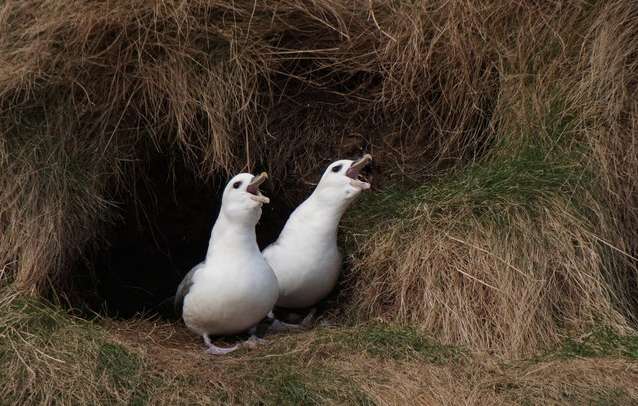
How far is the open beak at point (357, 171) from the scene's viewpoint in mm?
6168

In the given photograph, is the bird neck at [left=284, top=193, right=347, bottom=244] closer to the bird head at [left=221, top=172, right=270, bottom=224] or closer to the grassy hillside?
the grassy hillside

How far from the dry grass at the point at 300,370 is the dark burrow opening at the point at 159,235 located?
52.3 inches

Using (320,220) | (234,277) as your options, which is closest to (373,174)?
(320,220)

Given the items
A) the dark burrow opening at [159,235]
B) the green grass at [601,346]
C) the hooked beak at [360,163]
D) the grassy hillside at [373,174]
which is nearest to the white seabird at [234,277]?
the grassy hillside at [373,174]

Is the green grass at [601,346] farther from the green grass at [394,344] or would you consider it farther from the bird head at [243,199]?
the bird head at [243,199]

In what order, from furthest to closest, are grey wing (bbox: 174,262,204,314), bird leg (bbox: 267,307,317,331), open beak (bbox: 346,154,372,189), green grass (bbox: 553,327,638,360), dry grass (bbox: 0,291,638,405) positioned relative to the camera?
bird leg (bbox: 267,307,317,331) → open beak (bbox: 346,154,372,189) → grey wing (bbox: 174,262,204,314) → green grass (bbox: 553,327,638,360) → dry grass (bbox: 0,291,638,405)

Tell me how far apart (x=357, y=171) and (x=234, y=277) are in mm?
953

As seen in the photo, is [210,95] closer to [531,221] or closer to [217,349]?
[217,349]

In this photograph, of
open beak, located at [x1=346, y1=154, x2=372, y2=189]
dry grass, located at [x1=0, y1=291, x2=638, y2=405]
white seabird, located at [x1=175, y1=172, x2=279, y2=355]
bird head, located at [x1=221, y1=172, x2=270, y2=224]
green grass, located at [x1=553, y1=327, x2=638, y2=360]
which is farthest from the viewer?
open beak, located at [x1=346, y1=154, x2=372, y2=189]

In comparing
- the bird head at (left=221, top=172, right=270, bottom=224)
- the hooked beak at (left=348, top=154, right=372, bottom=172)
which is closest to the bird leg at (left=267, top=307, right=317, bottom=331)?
the bird head at (left=221, top=172, right=270, bottom=224)

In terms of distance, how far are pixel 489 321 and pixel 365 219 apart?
45.3 inches

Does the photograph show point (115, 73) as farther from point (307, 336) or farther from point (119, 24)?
point (307, 336)

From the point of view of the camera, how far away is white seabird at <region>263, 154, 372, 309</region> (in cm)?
623

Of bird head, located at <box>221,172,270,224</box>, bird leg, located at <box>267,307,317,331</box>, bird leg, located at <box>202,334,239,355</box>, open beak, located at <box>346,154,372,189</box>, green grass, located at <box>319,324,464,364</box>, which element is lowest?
bird leg, located at <box>267,307,317,331</box>
